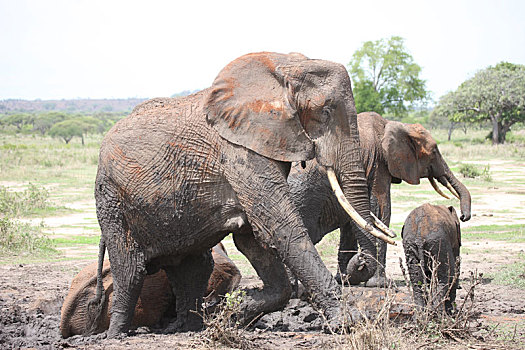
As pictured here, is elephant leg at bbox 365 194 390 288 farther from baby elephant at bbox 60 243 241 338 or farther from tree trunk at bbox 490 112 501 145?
tree trunk at bbox 490 112 501 145

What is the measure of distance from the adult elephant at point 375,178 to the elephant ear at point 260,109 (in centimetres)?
254

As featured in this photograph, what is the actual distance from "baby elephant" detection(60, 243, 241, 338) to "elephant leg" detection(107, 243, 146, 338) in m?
0.52

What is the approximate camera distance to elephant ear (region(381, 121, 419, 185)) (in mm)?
8844

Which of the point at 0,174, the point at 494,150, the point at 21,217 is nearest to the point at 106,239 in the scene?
the point at 21,217

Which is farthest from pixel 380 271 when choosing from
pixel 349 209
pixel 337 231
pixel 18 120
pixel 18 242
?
pixel 18 120

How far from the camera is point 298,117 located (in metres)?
5.53

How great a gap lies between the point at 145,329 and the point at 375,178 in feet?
11.7

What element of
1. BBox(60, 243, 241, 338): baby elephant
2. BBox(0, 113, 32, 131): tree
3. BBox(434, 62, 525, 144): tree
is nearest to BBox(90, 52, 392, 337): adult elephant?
BBox(60, 243, 241, 338): baby elephant

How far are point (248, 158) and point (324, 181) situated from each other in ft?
9.14

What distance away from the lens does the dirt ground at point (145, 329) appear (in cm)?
541

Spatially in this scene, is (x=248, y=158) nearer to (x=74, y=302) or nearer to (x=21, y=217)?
(x=74, y=302)

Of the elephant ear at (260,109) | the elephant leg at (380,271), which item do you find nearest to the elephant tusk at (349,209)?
the elephant ear at (260,109)

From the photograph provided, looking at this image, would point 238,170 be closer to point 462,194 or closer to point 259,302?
point 259,302

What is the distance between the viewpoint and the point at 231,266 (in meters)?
7.59
